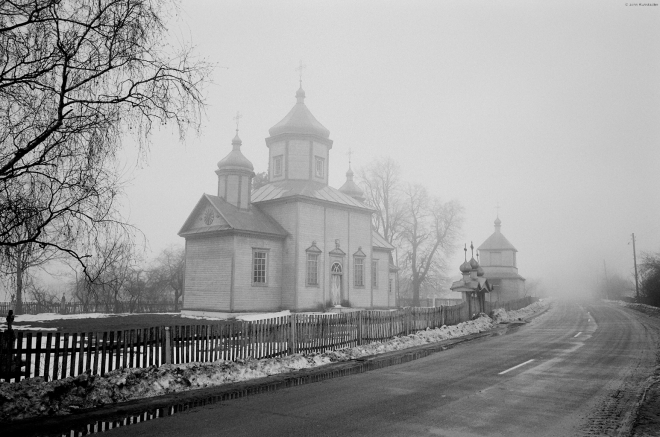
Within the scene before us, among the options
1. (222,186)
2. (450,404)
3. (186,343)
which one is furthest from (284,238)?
(450,404)

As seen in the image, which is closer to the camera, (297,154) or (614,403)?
(614,403)

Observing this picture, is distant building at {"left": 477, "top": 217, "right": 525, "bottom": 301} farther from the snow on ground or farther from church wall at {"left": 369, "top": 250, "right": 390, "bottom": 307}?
the snow on ground

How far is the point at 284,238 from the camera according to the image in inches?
1225

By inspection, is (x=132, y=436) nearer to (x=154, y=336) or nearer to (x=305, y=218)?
(x=154, y=336)

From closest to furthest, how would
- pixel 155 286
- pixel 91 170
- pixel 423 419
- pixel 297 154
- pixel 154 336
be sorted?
pixel 423 419, pixel 91 170, pixel 154 336, pixel 297 154, pixel 155 286

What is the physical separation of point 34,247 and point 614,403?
10.3 m

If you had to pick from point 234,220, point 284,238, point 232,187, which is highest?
point 232,187

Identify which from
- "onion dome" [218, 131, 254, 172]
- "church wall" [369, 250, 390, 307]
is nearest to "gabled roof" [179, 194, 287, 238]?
"onion dome" [218, 131, 254, 172]

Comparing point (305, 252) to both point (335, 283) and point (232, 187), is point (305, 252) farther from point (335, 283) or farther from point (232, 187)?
point (232, 187)

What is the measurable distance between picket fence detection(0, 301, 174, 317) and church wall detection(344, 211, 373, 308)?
18141mm

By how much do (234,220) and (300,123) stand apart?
35.0ft

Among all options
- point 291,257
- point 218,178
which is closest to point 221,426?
point 291,257

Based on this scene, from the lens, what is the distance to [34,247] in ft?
27.0

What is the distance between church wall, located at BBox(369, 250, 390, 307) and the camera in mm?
36469
